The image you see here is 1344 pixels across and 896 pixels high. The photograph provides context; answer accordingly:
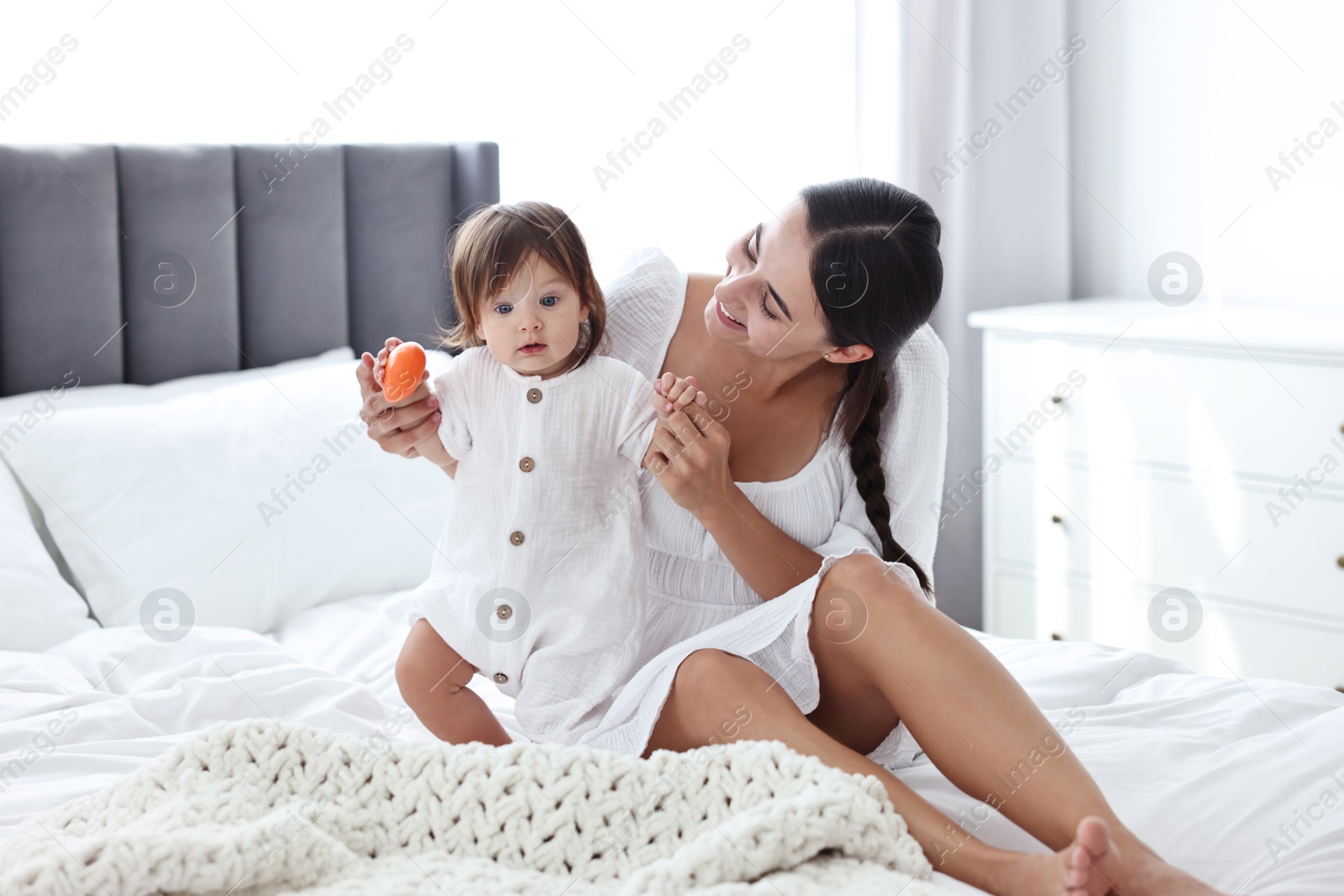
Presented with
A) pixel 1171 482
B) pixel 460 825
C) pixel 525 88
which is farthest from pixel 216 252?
pixel 1171 482

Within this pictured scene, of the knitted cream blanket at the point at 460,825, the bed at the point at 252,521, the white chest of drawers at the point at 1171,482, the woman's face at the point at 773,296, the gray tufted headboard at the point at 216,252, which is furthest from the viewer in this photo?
the white chest of drawers at the point at 1171,482

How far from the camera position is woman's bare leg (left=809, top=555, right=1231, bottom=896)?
1.04m

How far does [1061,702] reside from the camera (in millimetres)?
1488

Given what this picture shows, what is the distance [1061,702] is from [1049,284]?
1.64 metres

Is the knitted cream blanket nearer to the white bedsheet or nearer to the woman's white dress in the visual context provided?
the white bedsheet

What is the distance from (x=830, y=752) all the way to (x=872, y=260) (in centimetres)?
56

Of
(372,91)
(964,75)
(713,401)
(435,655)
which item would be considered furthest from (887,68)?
(435,655)

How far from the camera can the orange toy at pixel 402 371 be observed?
130 cm

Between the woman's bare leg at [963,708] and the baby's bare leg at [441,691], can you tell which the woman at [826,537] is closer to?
the woman's bare leg at [963,708]

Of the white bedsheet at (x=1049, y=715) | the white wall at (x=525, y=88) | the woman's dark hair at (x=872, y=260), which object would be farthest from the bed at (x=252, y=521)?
the woman's dark hair at (x=872, y=260)

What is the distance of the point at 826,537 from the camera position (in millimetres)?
1506

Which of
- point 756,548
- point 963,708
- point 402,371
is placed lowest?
point 963,708

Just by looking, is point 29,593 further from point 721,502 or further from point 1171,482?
point 1171,482

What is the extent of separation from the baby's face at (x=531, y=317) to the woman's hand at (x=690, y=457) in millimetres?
147
